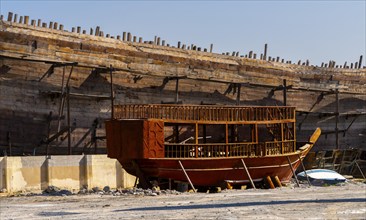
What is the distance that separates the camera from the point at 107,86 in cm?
3128

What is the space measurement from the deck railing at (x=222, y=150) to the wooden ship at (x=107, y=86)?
5734 mm

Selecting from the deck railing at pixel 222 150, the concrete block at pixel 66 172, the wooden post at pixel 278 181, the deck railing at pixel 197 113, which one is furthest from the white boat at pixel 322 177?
the concrete block at pixel 66 172

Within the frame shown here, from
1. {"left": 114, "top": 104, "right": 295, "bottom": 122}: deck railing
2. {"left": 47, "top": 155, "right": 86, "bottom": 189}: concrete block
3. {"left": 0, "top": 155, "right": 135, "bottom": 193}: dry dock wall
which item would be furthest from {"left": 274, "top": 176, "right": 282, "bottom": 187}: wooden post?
{"left": 47, "top": 155, "right": 86, "bottom": 189}: concrete block

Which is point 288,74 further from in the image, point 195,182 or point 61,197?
point 61,197

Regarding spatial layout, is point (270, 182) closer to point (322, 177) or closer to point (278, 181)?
point (278, 181)

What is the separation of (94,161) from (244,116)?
6.57m

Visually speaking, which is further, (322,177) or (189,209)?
(322,177)

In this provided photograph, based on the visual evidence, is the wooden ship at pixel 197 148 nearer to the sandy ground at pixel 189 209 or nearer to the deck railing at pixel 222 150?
the deck railing at pixel 222 150

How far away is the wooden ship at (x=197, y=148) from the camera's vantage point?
75.2 feet

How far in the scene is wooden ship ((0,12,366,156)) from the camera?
2772 cm

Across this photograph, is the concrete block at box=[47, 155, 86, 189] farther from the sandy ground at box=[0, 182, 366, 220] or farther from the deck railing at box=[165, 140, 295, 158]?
the sandy ground at box=[0, 182, 366, 220]

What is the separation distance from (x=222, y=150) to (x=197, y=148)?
5.23ft

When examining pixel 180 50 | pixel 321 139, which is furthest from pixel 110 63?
pixel 321 139

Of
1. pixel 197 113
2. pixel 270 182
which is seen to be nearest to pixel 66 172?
pixel 197 113
